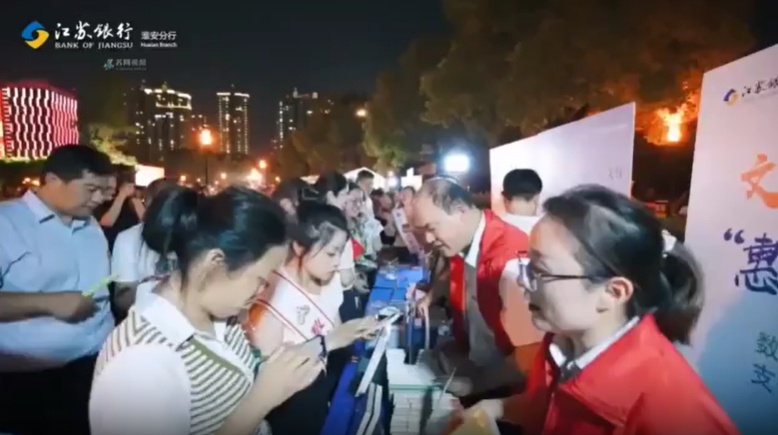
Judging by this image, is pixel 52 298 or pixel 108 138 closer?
pixel 52 298

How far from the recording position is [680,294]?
59.3 inches

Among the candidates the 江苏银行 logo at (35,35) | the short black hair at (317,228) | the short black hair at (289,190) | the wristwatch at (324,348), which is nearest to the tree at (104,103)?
the 江苏银行 logo at (35,35)

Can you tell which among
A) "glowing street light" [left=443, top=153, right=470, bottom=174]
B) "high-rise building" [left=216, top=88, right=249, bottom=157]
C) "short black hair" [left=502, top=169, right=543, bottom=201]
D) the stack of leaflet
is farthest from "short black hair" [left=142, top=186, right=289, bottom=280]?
"high-rise building" [left=216, top=88, right=249, bottom=157]

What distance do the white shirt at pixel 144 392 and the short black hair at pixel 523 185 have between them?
332 cm

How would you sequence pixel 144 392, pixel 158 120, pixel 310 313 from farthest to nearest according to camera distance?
1. pixel 158 120
2. pixel 310 313
3. pixel 144 392

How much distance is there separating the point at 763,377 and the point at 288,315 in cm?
187

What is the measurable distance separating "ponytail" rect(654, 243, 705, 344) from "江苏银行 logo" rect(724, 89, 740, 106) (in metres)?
0.82

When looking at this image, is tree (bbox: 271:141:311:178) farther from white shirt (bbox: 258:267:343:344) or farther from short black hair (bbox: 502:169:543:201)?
white shirt (bbox: 258:267:343:344)

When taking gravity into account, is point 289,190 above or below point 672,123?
below

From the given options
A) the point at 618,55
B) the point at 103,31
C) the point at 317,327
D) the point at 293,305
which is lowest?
the point at 317,327

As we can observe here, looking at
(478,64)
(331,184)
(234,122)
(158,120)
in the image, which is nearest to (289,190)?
(331,184)

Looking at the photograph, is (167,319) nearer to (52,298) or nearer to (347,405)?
(347,405)

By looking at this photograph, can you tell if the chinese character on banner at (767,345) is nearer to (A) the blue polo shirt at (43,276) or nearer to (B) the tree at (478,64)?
(A) the blue polo shirt at (43,276)

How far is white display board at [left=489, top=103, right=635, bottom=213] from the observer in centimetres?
288
